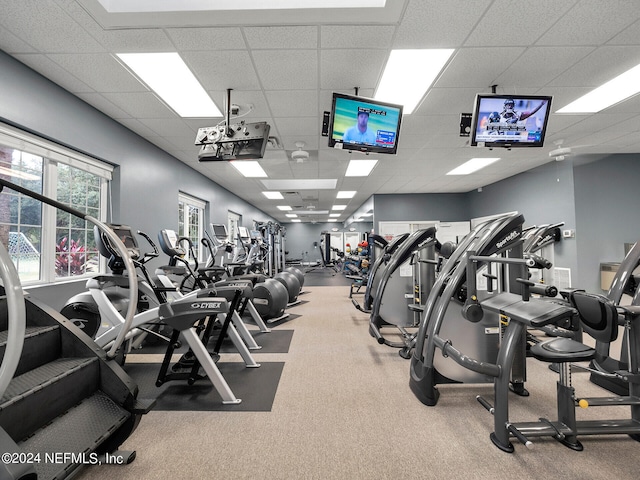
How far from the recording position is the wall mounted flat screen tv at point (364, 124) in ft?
9.57

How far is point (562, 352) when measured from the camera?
1.47 meters

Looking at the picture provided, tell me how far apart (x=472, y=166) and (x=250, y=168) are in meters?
4.76

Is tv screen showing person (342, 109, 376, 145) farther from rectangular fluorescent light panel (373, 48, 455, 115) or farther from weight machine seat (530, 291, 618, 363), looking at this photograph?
weight machine seat (530, 291, 618, 363)

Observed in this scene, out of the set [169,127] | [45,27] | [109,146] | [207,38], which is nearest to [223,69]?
[207,38]

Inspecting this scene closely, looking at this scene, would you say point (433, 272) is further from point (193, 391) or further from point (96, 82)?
point (96, 82)

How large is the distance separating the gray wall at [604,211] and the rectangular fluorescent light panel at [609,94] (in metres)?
2.37

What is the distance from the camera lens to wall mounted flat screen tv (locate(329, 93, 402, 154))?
2.92 meters

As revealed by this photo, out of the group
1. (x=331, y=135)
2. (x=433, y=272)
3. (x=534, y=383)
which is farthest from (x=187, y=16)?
(x=534, y=383)

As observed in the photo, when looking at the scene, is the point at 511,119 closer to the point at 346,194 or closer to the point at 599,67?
the point at 599,67

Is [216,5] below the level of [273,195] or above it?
above

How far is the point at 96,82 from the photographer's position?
3000 millimetres

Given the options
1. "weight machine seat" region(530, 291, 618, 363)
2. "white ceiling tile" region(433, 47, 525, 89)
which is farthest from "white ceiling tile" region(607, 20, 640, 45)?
"weight machine seat" region(530, 291, 618, 363)

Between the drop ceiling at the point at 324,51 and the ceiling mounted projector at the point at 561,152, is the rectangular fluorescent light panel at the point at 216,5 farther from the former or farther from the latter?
the ceiling mounted projector at the point at 561,152

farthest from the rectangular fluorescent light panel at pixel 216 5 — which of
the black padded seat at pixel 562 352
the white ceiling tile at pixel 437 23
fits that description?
the black padded seat at pixel 562 352
